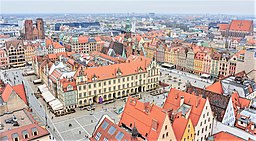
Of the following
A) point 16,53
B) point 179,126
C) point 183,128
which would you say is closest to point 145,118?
point 179,126

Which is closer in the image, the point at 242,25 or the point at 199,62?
the point at 199,62

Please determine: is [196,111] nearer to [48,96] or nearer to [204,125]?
[204,125]

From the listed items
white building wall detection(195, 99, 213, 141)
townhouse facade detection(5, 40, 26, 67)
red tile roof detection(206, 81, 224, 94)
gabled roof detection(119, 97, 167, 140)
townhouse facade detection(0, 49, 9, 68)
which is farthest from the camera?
townhouse facade detection(5, 40, 26, 67)

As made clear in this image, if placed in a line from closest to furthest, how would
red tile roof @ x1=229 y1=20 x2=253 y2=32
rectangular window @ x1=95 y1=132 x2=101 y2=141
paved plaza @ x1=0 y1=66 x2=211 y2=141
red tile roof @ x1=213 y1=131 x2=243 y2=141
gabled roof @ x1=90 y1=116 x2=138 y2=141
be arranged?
gabled roof @ x1=90 y1=116 x2=138 y2=141, rectangular window @ x1=95 y1=132 x2=101 y2=141, red tile roof @ x1=213 y1=131 x2=243 y2=141, paved plaza @ x1=0 y1=66 x2=211 y2=141, red tile roof @ x1=229 y1=20 x2=253 y2=32

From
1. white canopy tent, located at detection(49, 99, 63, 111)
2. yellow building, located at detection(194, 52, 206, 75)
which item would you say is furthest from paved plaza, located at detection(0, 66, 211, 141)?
yellow building, located at detection(194, 52, 206, 75)

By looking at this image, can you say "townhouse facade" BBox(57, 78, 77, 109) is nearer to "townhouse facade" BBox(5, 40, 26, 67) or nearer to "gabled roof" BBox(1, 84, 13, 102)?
"gabled roof" BBox(1, 84, 13, 102)

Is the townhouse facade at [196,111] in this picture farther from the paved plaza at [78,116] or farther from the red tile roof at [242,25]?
the red tile roof at [242,25]
